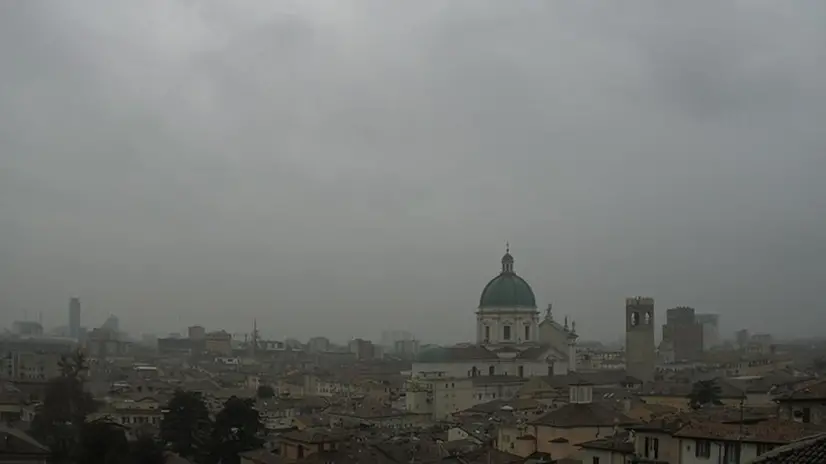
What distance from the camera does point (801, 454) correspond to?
7441 millimetres

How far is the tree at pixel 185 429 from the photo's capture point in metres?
35.8

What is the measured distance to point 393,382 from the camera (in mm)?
80062

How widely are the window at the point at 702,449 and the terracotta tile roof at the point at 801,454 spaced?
395 inches

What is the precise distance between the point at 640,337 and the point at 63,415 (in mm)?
41233

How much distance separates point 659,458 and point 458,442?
18553 millimetres

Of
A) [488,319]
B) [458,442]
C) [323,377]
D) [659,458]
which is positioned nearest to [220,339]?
[323,377]

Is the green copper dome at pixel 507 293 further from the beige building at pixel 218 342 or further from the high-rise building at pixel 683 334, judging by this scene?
the beige building at pixel 218 342

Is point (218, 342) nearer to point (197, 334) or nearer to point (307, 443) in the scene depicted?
point (197, 334)

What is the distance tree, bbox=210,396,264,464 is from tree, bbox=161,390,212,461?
0.71 meters

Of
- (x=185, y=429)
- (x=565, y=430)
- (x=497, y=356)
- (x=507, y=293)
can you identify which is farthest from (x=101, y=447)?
(x=507, y=293)

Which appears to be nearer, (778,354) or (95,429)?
(95,429)

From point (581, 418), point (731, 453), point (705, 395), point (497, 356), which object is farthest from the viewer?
point (497, 356)

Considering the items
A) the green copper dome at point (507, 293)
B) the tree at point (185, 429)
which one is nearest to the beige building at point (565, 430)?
the tree at point (185, 429)

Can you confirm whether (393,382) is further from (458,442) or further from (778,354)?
(458,442)
